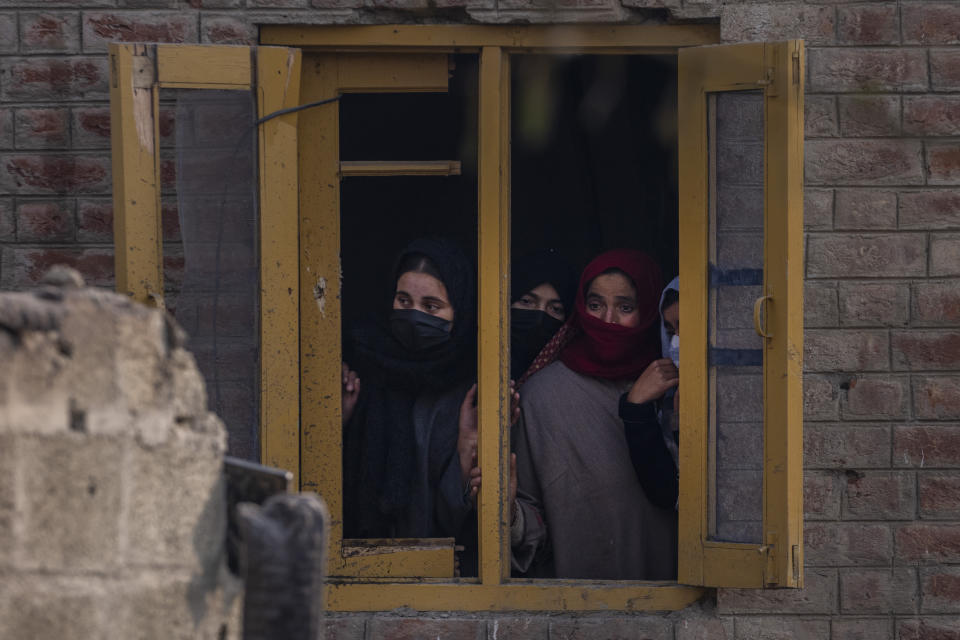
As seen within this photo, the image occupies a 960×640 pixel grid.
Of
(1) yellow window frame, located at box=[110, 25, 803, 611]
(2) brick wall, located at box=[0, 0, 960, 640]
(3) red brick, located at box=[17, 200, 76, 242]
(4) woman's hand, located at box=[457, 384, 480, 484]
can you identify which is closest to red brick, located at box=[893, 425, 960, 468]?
(2) brick wall, located at box=[0, 0, 960, 640]

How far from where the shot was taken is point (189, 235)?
12.4 feet

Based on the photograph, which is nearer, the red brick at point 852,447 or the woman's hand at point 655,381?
the red brick at point 852,447

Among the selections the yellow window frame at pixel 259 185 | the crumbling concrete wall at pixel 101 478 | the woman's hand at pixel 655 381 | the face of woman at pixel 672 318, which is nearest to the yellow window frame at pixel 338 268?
the yellow window frame at pixel 259 185

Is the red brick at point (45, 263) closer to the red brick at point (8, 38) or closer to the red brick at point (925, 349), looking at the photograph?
the red brick at point (8, 38)

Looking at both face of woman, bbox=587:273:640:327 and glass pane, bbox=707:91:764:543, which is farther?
face of woman, bbox=587:273:640:327

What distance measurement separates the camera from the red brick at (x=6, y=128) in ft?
12.7

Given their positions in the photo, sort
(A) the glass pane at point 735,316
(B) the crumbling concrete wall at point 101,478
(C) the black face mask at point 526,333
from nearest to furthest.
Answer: (B) the crumbling concrete wall at point 101,478 → (A) the glass pane at point 735,316 → (C) the black face mask at point 526,333

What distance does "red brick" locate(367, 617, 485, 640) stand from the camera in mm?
3885

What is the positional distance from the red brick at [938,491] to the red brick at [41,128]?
2.59m

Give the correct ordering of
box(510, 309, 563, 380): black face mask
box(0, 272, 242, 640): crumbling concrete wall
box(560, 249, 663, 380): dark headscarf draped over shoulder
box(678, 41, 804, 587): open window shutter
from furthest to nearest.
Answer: box(510, 309, 563, 380): black face mask
box(560, 249, 663, 380): dark headscarf draped over shoulder
box(678, 41, 804, 587): open window shutter
box(0, 272, 242, 640): crumbling concrete wall

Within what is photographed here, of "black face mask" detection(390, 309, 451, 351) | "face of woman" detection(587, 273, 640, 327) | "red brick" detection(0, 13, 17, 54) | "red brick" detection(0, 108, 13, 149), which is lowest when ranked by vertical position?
"black face mask" detection(390, 309, 451, 351)

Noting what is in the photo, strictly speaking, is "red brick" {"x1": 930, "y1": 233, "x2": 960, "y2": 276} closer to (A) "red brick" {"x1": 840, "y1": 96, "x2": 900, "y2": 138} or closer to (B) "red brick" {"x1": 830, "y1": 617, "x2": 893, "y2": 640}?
(A) "red brick" {"x1": 840, "y1": 96, "x2": 900, "y2": 138}

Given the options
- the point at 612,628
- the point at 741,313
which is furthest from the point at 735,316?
the point at 612,628

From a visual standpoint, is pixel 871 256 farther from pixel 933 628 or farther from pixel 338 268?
pixel 338 268
